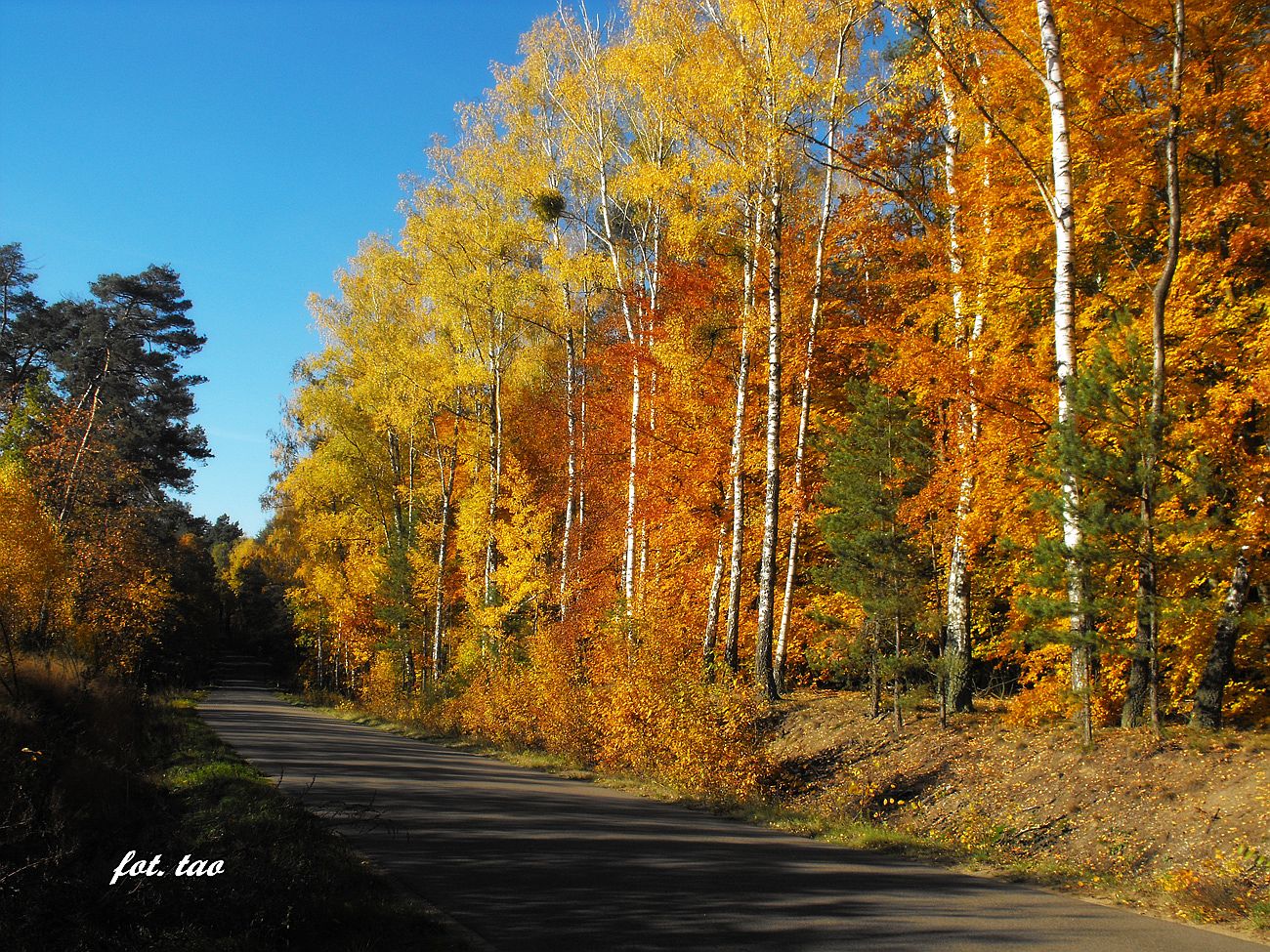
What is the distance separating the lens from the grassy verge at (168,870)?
487cm

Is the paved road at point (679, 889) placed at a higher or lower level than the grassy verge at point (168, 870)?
lower

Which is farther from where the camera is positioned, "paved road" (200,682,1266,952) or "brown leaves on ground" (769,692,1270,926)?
"brown leaves on ground" (769,692,1270,926)

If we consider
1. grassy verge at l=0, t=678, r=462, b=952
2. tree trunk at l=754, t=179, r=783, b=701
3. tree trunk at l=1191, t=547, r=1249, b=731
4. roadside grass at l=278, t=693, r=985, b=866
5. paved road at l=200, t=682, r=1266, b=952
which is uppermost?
tree trunk at l=754, t=179, r=783, b=701

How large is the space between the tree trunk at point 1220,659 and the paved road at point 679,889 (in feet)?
14.5

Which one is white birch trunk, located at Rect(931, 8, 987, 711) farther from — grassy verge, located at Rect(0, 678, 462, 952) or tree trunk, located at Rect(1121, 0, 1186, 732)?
grassy verge, located at Rect(0, 678, 462, 952)

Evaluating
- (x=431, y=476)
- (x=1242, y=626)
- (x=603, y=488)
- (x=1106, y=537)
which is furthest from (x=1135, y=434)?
(x=431, y=476)

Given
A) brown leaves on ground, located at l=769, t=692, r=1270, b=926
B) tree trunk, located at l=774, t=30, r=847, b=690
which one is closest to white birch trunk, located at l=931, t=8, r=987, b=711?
brown leaves on ground, located at l=769, t=692, r=1270, b=926

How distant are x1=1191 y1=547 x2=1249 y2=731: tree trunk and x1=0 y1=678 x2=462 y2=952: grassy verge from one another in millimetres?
9595

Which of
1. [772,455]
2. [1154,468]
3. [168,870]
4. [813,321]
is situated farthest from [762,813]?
[813,321]

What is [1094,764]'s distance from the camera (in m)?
10.3

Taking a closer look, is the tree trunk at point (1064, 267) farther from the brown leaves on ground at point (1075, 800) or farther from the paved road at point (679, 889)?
the paved road at point (679, 889)

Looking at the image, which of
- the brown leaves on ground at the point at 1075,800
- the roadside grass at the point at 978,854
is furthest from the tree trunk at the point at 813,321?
the roadside grass at the point at 978,854

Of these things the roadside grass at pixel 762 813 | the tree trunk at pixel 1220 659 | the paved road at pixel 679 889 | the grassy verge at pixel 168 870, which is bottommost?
A: the roadside grass at pixel 762 813

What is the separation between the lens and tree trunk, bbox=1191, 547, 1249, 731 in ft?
33.8
